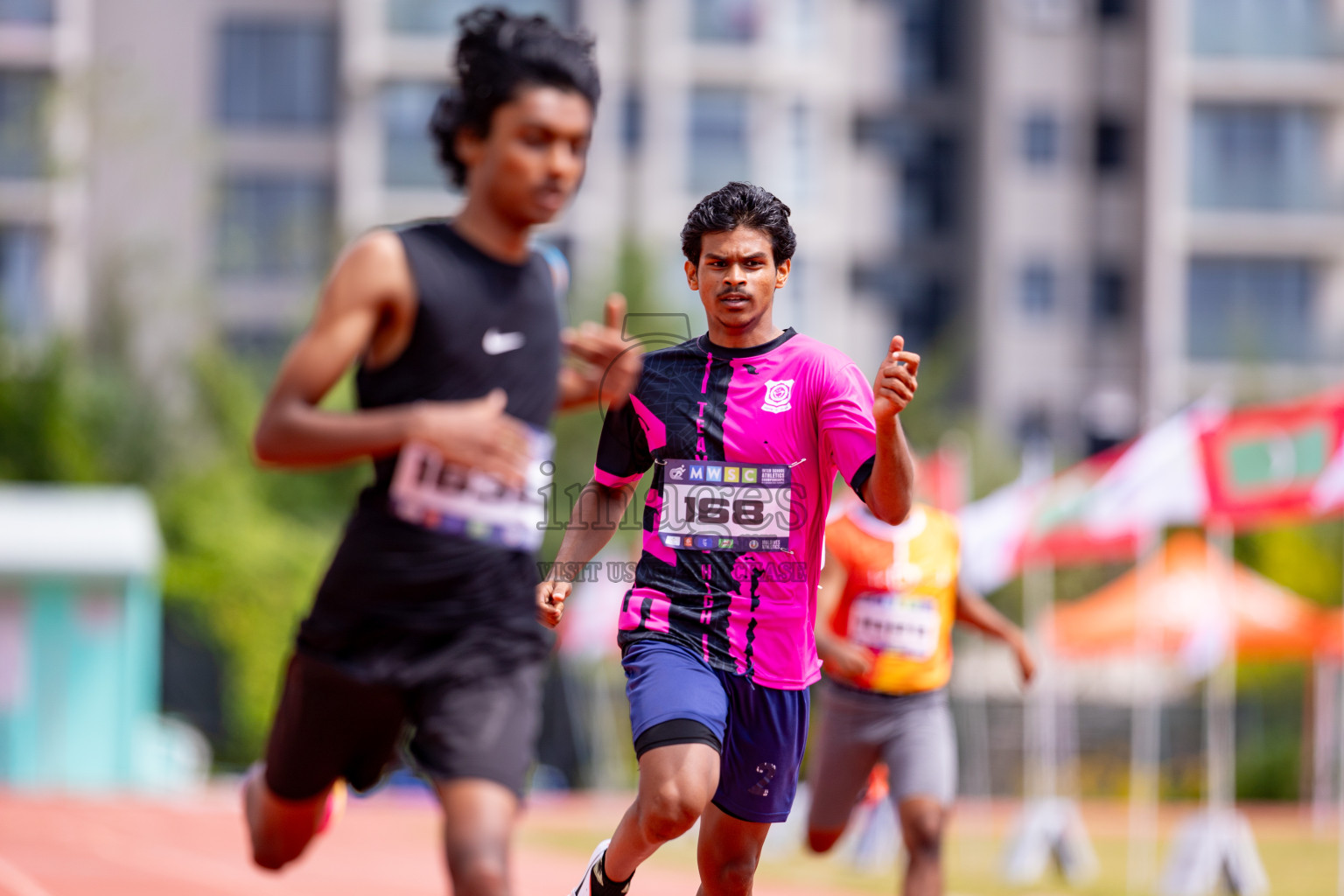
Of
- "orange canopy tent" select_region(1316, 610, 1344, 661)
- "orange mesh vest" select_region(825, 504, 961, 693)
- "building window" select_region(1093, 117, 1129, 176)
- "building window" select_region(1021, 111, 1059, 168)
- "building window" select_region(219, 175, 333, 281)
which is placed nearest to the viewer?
"orange mesh vest" select_region(825, 504, 961, 693)

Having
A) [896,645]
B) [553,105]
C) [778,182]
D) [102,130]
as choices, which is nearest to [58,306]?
[102,130]

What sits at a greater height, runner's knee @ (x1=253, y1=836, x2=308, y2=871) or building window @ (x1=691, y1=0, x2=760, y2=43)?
building window @ (x1=691, y1=0, x2=760, y2=43)

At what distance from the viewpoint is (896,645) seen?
26.5ft

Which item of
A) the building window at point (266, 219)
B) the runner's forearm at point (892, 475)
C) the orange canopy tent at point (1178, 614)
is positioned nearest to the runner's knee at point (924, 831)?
the runner's forearm at point (892, 475)

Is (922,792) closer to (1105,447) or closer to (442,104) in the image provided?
(442,104)

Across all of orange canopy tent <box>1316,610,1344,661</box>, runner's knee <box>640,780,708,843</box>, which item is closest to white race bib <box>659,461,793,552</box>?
runner's knee <box>640,780,708,843</box>

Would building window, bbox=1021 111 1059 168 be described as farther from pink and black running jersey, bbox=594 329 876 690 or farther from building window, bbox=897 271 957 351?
pink and black running jersey, bbox=594 329 876 690

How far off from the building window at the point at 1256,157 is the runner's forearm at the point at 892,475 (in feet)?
134

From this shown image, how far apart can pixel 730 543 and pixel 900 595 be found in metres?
3.49

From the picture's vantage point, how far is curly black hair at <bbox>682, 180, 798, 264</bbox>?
4.73 m

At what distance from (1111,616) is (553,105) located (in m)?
17.7

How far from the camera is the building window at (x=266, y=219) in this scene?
4191cm

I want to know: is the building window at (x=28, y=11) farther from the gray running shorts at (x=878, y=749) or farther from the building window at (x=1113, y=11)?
the gray running shorts at (x=878, y=749)

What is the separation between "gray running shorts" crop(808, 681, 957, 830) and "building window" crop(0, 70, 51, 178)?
32.9 metres
